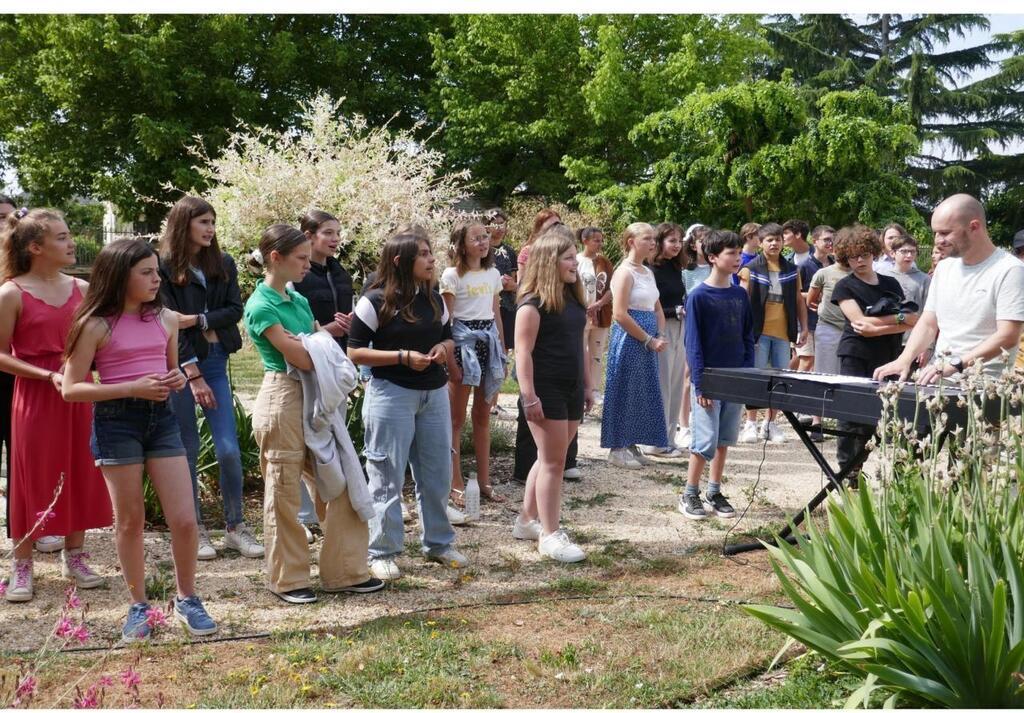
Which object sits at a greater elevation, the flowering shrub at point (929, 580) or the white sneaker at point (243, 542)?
the flowering shrub at point (929, 580)

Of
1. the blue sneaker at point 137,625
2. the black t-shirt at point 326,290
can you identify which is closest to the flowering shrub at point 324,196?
Result: the black t-shirt at point 326,290

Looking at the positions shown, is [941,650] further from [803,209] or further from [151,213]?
[151,213]

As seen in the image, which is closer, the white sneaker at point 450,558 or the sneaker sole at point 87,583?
the sneaker sole at point 87,583

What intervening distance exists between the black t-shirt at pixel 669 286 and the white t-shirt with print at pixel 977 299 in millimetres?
3443

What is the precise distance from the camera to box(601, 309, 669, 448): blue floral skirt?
26.9 feet

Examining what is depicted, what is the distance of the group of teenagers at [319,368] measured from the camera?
458 centimetres

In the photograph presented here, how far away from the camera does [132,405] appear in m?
4.50

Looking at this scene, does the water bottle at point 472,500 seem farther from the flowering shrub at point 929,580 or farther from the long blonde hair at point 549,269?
the flowering shrub at point 929,580

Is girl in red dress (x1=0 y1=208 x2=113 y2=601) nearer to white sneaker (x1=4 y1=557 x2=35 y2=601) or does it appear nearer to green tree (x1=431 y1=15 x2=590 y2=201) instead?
white sneaker (x1=4 y1=557 x2=35 y2=601)

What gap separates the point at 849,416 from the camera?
5023mm

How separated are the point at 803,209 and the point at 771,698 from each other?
27.2 metres

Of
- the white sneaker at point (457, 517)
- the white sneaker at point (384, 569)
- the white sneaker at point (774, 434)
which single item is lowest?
the white sneaker at point (384, 569)

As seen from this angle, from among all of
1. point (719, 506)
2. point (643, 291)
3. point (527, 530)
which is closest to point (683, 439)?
point (643, 291)

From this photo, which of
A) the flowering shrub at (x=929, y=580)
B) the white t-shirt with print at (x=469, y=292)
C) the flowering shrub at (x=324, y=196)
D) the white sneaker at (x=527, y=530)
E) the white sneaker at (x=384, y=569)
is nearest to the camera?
the flowering shrub at (x=929, y=580)
